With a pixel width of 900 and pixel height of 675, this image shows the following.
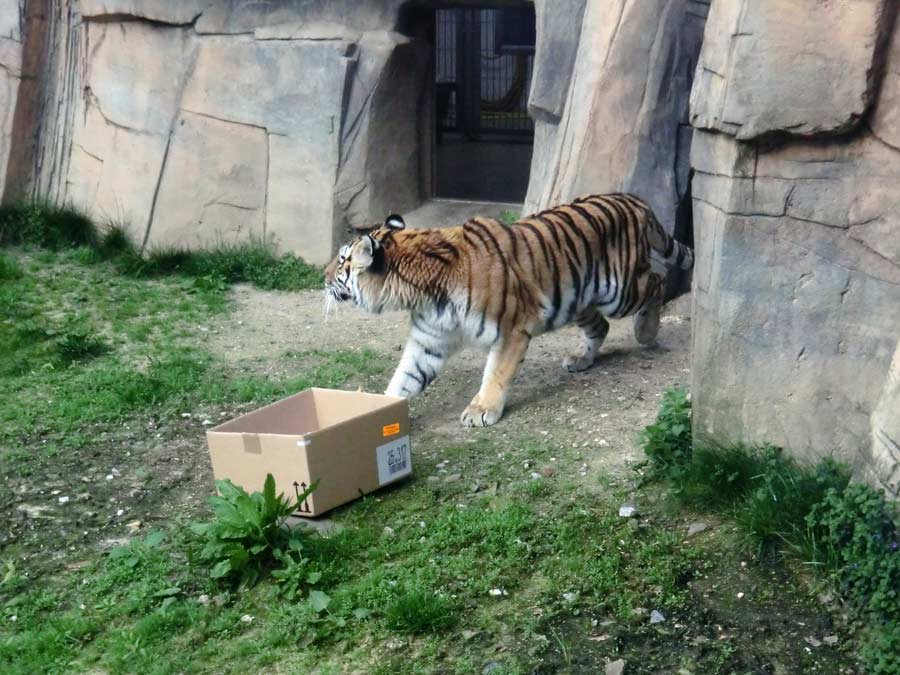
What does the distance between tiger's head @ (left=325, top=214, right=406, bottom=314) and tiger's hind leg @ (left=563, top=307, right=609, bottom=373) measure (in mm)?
1057

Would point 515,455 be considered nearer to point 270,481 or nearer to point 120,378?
point 270,481

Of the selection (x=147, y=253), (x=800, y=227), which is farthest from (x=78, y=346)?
(x=800, y=227)

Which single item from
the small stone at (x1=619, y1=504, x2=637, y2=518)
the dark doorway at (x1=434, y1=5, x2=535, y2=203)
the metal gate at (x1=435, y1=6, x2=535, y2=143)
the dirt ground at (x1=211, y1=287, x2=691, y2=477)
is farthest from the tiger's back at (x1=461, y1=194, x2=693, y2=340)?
the metal gate at (x1=435, y1=6, x2=535, y2=143)

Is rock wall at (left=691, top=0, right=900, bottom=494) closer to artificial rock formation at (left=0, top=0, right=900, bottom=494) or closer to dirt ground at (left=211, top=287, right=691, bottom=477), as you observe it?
artificial rock formation at (left=0, top=0, right=900, bottom=494)

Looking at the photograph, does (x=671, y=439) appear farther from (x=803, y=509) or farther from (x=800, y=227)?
(x=800, y=227)

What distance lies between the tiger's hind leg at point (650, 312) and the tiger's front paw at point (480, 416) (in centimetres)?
118

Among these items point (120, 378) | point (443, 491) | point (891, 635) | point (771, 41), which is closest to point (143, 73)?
point (120, 378)

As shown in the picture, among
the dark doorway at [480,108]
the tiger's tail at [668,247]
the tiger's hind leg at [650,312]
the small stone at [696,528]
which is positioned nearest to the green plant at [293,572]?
the small stone at [696,528]

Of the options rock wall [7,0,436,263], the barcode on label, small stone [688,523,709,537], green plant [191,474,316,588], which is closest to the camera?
green plant [191,474,316,588]

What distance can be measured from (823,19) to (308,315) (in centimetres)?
420

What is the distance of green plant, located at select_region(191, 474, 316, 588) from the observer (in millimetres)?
Result: 3826

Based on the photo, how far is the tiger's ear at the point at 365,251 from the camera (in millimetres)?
5324

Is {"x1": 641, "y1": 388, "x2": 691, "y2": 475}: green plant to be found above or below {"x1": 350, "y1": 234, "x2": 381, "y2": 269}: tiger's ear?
below

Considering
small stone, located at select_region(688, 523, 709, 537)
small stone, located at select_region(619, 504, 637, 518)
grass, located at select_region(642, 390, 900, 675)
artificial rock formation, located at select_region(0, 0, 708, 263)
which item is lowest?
small stone, located at select_region(619, 504, 637, 518)
